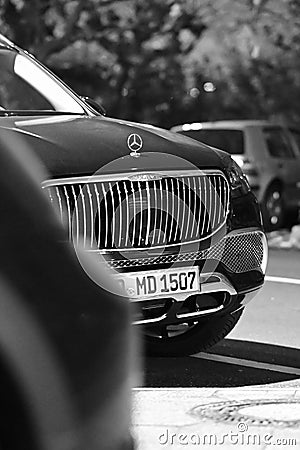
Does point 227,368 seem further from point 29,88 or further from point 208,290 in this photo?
point 29,88

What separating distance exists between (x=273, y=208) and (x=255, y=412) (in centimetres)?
1009

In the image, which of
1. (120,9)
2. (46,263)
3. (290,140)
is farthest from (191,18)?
(46,263)

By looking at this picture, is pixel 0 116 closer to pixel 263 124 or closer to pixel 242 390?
pixel 242 390

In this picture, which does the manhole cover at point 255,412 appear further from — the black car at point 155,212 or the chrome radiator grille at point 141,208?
the chrome radiator grille at point 141,208

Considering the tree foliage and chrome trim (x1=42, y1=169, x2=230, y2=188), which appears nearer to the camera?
chrome trim (x1=42, y1=169, x2=230, y2=188)

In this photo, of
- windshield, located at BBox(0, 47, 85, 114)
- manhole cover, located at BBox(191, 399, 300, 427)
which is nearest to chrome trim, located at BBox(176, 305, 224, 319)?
manhole cover, located at BBox(191, 399, 300, 427)

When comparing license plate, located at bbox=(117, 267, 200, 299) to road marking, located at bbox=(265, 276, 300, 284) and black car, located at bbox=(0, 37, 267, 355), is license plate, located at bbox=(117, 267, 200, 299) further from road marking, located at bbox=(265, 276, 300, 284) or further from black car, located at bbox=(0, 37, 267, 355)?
road marking, located at bbox=(265, 276, 300, 284)

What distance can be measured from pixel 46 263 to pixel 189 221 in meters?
2.80

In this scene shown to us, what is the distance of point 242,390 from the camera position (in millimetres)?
5387

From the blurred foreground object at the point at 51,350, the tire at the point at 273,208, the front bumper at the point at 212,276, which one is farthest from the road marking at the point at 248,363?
the tire at the point at 273,208

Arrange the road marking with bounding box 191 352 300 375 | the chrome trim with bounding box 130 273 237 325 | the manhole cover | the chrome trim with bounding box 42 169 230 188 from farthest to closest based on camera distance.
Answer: the road marking with bounding box 191 352 300 375 → the chrome trim with bounding box 130 273 237 325 → the chrome trim with bounding box 42 169 230 188 → the manhole cover

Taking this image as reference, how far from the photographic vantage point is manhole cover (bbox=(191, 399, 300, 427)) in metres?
4.63

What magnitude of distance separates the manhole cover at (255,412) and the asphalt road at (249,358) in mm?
534

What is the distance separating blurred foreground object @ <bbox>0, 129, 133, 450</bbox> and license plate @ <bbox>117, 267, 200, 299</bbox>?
2278 mm
